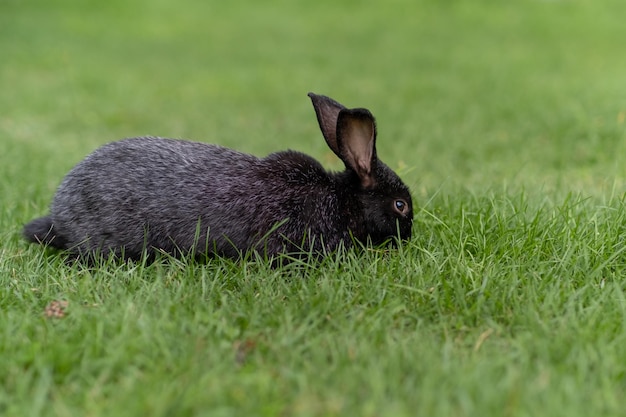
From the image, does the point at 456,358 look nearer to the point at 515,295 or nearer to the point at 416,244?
the point at 515,295

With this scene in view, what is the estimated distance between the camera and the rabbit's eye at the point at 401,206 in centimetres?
381

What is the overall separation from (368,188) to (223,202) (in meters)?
0.90

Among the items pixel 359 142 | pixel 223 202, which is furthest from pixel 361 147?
pixel 223 202

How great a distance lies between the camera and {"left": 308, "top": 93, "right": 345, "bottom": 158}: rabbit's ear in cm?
379

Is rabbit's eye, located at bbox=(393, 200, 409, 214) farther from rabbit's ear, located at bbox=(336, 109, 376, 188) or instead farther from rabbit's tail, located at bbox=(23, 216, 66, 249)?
rabbit's tail, located at bbox=(23, 216, 66, 249)

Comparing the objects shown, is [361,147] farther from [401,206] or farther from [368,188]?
[401,206]

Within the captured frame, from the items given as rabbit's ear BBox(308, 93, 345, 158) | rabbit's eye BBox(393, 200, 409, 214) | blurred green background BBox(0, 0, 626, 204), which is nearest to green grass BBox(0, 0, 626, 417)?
blurred green background BBox(0, 0, 626, 204)

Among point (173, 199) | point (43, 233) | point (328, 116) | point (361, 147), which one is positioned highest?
point (328, 116)

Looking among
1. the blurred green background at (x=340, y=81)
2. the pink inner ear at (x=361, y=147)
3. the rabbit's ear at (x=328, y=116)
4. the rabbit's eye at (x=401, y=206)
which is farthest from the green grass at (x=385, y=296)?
the rabbit's ear at (x=328, y=116)

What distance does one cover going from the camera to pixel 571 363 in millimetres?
2334

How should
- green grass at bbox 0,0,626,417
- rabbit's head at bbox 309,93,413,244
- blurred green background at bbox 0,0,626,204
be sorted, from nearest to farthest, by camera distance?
green grass at bbox 0,0,626,417 → rabbit's head at bbox 309,93,413,244 → blurred green background at bbox 0,0,626,204

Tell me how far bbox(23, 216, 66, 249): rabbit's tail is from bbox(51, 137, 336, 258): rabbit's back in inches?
1.7

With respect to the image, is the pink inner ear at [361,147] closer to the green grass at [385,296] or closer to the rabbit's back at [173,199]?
the rabbit's back at [173,199]

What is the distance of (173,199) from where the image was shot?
3.52m
